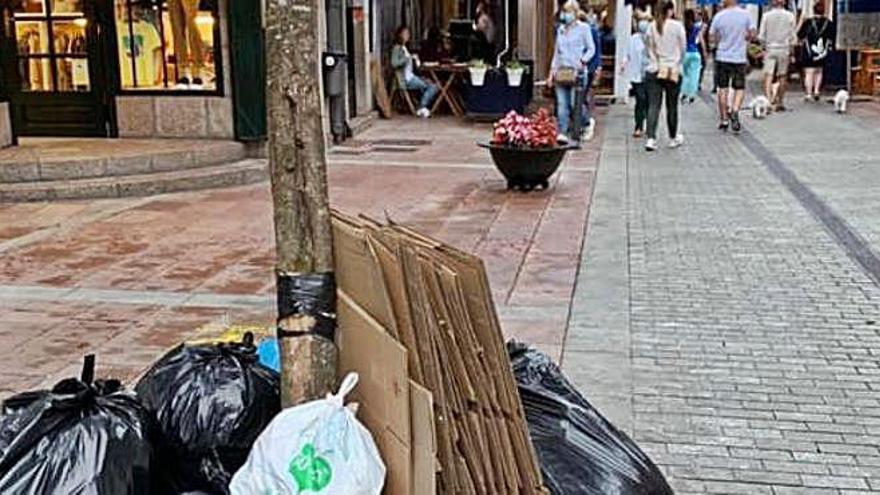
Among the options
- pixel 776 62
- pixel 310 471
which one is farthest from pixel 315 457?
pixel 776 62

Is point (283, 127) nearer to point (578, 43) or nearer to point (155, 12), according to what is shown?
point (155, 12)

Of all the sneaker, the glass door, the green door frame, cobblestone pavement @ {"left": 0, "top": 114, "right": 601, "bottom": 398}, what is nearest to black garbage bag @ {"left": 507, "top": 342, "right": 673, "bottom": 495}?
cobblestone pavement @ {"left": 0, "top": 114, "right": 601, "bottom": 398}

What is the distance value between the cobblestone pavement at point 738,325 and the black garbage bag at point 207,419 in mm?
1639

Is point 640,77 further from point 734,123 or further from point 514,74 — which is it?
point 514,74

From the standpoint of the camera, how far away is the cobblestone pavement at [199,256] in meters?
5.14

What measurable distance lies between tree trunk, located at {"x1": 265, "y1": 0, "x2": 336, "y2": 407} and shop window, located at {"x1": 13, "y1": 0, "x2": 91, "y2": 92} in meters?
9.48

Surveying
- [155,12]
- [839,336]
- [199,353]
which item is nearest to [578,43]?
[155,12]

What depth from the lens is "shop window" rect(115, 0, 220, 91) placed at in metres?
10.9

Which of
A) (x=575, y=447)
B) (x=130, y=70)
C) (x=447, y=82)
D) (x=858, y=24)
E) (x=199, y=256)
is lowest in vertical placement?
(x=199, y=256)

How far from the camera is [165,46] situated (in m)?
11.0

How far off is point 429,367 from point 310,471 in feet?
1.11

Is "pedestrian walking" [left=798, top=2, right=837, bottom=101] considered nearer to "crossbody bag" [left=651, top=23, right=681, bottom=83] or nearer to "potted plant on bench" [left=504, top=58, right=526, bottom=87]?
"potted plant on bench" [left=504, top=58, right=526, bottom=87]

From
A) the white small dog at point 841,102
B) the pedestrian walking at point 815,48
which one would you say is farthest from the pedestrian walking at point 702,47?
the white small dog at point 841,102

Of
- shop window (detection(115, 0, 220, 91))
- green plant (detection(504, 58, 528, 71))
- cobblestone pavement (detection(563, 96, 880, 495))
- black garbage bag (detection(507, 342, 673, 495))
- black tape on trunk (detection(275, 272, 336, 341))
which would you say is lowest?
cobblestone pavement (detection(563, 96, 880, 495))
